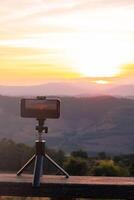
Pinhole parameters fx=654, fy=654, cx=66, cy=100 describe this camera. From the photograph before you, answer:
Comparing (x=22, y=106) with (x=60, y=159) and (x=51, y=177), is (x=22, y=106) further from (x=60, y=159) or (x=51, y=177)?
(x=60, y=159)

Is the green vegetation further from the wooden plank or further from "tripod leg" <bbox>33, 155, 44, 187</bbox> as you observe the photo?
the wooden plank

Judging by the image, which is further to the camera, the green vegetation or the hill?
the hill

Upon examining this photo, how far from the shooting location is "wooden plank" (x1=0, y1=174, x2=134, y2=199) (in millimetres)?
5777

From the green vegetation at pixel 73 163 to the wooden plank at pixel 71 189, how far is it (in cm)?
288

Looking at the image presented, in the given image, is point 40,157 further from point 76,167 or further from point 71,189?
point 76,167

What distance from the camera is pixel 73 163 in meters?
10.2

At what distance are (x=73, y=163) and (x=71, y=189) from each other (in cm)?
434

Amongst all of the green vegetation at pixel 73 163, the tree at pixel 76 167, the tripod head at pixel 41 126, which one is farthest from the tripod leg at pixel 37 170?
the tree at pixel 76 167

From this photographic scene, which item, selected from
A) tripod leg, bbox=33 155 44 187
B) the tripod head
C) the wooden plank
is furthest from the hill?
the wooden plank

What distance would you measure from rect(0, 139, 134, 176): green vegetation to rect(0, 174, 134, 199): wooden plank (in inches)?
113

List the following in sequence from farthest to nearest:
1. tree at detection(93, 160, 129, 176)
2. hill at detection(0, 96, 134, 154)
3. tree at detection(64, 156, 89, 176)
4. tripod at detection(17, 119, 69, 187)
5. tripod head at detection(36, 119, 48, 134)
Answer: hill at detection(0, 96, 134, 154)
tree at detection(64, 156, 89, 176)
tree at detection(93, 160, 129, 176)
tripod head at detection(36, 119, 48, 134)
tripod at detection(17, 119, 69, 187)

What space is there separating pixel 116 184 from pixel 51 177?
73 centimetres

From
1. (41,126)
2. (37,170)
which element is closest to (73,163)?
(41,126)

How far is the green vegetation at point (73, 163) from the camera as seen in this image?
9266 mm
